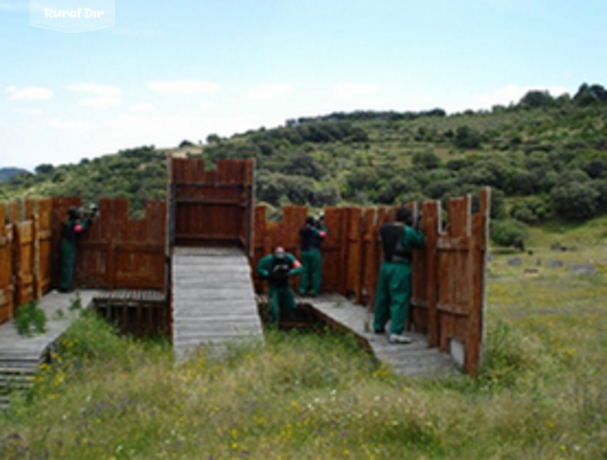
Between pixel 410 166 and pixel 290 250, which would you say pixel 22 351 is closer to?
pixel 290 250

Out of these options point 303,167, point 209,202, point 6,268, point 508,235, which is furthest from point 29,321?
point 303,167

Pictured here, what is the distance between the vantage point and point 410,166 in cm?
6719

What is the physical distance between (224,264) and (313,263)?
246cm

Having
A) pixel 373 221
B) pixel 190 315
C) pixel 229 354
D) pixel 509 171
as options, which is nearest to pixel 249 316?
pixel 190 315

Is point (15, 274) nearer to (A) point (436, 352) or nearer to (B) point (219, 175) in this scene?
(B) point (219, 175)

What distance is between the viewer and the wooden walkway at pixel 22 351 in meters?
10.3

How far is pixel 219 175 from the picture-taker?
18.4 meters

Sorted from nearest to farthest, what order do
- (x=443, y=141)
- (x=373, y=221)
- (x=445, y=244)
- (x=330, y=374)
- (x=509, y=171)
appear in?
1. (x=330, y=374)
2. (x=445, y=244)
3. (x=373, y=221)
4. (x=509, y=171)
5. (x=443, y=141)

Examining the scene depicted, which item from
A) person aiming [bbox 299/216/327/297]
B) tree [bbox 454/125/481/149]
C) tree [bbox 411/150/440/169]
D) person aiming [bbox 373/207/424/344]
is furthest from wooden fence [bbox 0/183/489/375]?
tree [bbox 454/125/481/149]

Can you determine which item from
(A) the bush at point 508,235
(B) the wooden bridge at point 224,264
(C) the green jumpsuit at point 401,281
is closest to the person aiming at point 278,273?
(B) the wooden bridge at point 224,264

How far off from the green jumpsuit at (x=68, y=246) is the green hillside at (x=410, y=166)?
23.4 meters

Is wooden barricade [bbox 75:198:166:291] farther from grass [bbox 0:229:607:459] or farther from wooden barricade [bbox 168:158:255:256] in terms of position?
grass [bbox 0:229:607:459]

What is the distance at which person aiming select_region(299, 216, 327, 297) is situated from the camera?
1717 cm

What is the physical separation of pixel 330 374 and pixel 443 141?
73.2 meters
